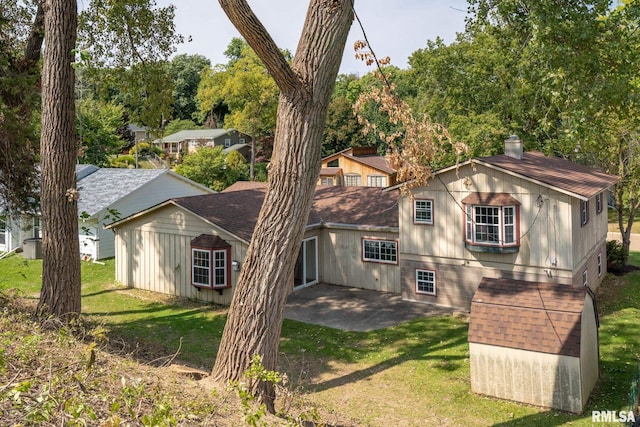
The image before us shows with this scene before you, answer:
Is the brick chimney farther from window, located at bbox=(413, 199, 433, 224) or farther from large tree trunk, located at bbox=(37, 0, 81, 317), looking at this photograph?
large tree trunk, located at bbox=(37, 0, 81, 317)

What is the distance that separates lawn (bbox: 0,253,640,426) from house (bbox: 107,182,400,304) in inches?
38.0

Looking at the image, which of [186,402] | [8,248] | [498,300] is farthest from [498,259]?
[8,248]

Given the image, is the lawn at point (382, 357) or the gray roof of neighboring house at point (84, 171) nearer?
the lawn at point (382, 357)

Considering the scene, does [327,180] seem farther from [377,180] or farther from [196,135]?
[196,135]

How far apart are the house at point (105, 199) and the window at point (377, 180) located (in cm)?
1717

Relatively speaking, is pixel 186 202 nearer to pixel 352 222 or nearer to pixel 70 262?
pixel 352 222

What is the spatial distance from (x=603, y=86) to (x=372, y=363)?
783 cm

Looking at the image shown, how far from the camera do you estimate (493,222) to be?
16.2 metres

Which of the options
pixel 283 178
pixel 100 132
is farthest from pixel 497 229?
pixel 100 132

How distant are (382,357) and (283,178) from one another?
8042mm

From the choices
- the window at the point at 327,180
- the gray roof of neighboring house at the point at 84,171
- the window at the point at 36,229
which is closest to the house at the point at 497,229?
the window at the point at 36,229

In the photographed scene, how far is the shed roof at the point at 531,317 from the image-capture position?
404 inches

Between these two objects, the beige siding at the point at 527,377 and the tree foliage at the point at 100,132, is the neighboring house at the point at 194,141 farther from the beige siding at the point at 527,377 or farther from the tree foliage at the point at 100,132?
the beige siding at the point at 527,377

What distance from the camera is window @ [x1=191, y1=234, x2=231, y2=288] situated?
18.0 meters
